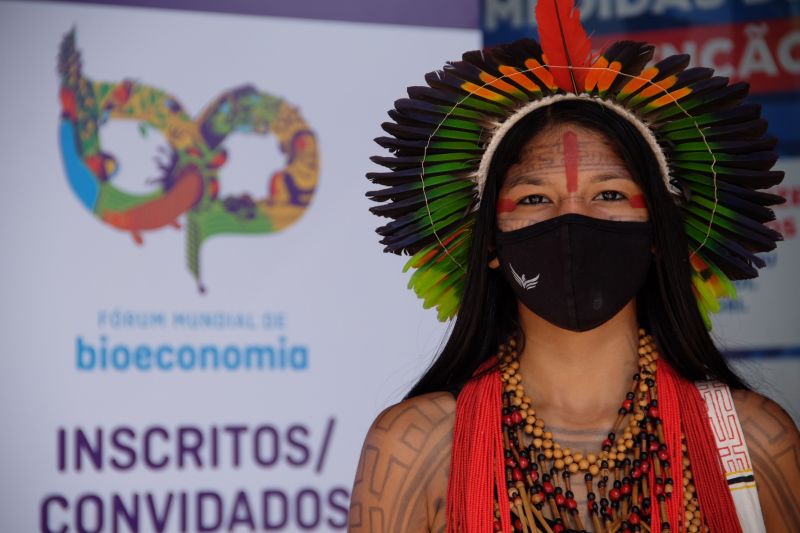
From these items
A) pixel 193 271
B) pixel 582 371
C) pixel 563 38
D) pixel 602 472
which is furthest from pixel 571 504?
pixel 193 271

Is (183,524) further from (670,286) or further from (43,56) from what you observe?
(670,286)

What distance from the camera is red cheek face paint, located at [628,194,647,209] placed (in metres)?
2.45

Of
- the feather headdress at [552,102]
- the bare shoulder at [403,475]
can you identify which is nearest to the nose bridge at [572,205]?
the feather headdress at [552,102]

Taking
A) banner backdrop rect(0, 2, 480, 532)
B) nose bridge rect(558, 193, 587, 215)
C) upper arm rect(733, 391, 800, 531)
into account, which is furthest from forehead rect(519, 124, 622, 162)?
banner backdrop rect(0, 2, 480, 532)

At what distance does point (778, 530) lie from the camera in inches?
91.6

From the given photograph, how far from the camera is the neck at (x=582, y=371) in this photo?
2500 mm

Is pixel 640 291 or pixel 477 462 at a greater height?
pixel 640 291

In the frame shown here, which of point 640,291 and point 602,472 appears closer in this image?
point 602,472

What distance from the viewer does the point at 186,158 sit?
408 centimetres

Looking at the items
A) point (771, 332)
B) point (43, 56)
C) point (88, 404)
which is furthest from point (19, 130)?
point (771, 332)

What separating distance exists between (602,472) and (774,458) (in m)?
0.37

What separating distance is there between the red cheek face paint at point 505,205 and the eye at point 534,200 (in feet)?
0.05

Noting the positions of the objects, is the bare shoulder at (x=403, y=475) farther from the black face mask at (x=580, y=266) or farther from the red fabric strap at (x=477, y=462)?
the black face mask at (x=580, y=266)

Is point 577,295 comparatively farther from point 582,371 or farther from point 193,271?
point 193,271
